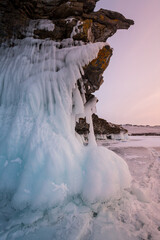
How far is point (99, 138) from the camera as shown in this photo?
13.2m

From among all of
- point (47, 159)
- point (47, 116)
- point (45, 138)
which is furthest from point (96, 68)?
point (47, 159)

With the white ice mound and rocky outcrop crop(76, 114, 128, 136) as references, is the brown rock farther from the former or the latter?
rocky outcrop crop(76, 114, 128, 136)

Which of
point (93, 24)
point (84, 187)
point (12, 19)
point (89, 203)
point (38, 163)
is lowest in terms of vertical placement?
point (89, 203)

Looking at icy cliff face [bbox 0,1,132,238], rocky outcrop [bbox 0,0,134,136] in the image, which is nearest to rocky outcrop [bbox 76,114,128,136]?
rocky outcrop [bbox 0,0,134,136]

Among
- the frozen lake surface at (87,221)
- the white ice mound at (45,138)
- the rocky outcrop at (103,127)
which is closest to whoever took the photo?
the frozen lake surface at (87,221)

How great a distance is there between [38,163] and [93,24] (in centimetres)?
418

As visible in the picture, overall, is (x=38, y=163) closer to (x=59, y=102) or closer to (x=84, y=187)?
(x=84, y=187)

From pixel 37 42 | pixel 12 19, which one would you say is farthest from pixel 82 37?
pixel 12 19

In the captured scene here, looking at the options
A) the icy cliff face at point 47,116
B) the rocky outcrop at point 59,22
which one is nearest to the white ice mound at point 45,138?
the icy cliff face at point 47,116

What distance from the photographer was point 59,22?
3.16m

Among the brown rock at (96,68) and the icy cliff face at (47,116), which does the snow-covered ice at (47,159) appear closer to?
the icy cliff face at (47,116)

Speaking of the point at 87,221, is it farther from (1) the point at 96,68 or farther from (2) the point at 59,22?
(2) the point at 59,22

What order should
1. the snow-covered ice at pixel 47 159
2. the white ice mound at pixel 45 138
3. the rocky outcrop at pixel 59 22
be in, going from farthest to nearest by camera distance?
the rocky outcrop at pixel 59 22 → the white ice mound at pixel 45 138 → the snow-covered ice at pixel 47 159

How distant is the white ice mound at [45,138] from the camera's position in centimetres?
143
